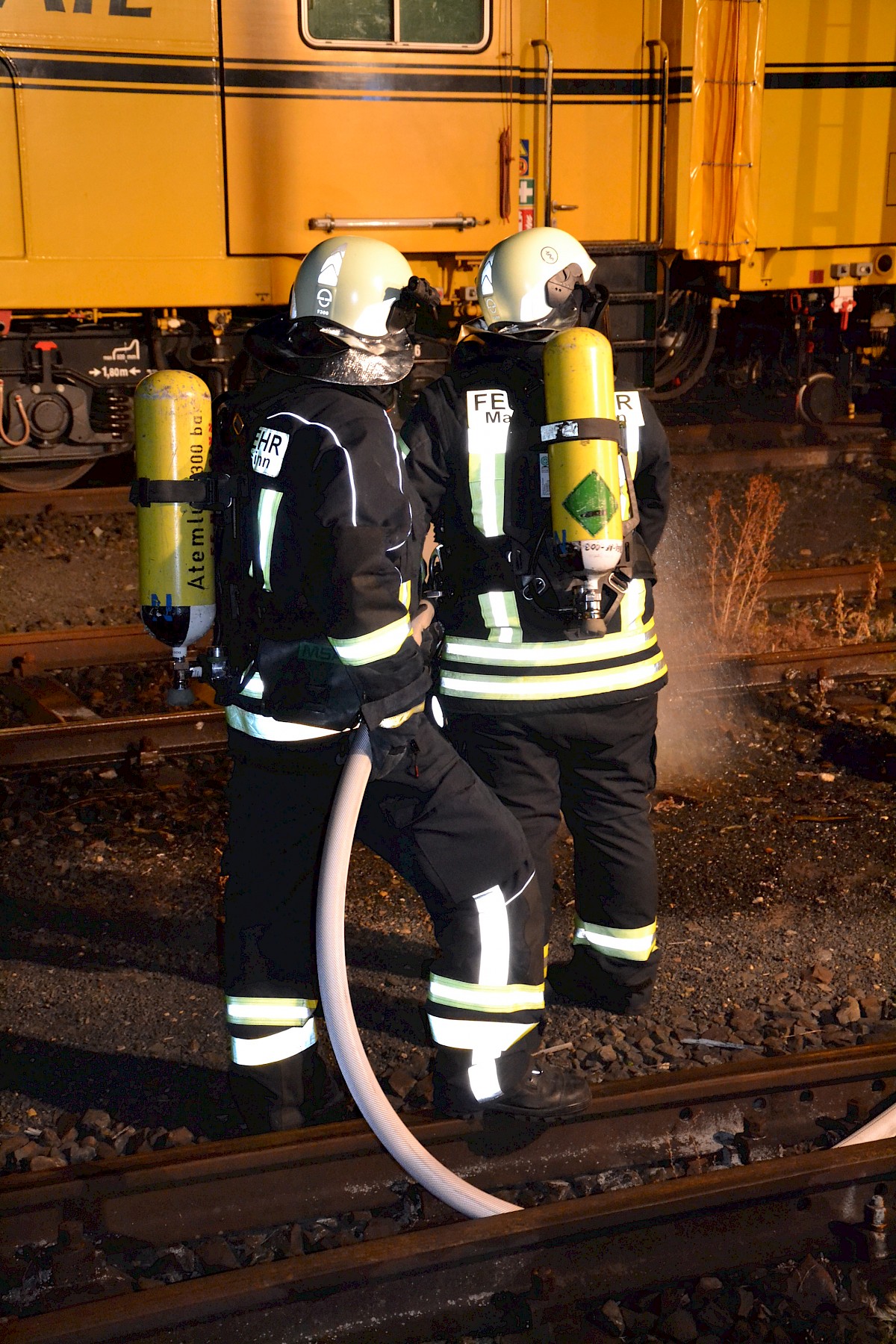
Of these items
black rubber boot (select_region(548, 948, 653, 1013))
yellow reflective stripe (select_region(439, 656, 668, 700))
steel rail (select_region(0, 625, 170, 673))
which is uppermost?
yellow reflective stripe (select_region(439, 656, 668, 700))

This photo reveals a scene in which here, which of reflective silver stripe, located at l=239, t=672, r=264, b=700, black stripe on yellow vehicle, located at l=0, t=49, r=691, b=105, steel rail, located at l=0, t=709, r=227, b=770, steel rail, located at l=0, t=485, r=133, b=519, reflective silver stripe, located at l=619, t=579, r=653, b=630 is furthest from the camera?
steel rail, located at l=0, t=485, r=133, b=519

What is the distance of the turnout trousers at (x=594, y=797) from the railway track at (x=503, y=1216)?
20.8 inches

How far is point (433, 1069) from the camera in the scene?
349cm

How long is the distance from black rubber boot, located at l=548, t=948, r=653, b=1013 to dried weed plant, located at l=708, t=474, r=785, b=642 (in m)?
3.24

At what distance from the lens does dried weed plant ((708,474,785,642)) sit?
7.00 metres

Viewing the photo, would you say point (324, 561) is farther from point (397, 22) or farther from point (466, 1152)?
point (397, 22)

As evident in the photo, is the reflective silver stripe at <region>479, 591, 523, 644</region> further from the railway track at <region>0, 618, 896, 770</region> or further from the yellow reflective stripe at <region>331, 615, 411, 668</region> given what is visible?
the railway track at <region>0, 618, 896, 770</region>

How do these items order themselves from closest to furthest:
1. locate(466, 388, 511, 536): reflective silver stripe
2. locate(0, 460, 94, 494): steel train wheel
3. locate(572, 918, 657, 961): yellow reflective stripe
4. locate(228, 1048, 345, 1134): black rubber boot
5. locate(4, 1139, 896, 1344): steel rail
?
locate(4, 1139, 896, 1344): steel rail → locate(228, 1048, 345, 1134): black rubber boot → locate(466, 388, 511, 536): reflective silver stripe → locate(572, 918, 657, 961): yellow reflective stripe → locate(0, 460, 94, 494): steel train wheel

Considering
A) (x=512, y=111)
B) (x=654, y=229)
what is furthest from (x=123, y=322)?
(x=654, y=229)

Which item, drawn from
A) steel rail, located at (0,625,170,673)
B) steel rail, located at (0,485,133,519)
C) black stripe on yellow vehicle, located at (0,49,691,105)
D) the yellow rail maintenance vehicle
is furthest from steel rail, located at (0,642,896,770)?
black stripe on yellow vehicle, located at (0,49,691,105)

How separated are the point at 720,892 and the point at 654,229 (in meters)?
5.63

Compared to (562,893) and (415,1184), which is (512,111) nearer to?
(562,893)

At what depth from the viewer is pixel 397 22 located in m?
7.83

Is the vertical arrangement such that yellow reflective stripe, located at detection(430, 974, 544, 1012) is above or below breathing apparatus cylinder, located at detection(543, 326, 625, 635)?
below
